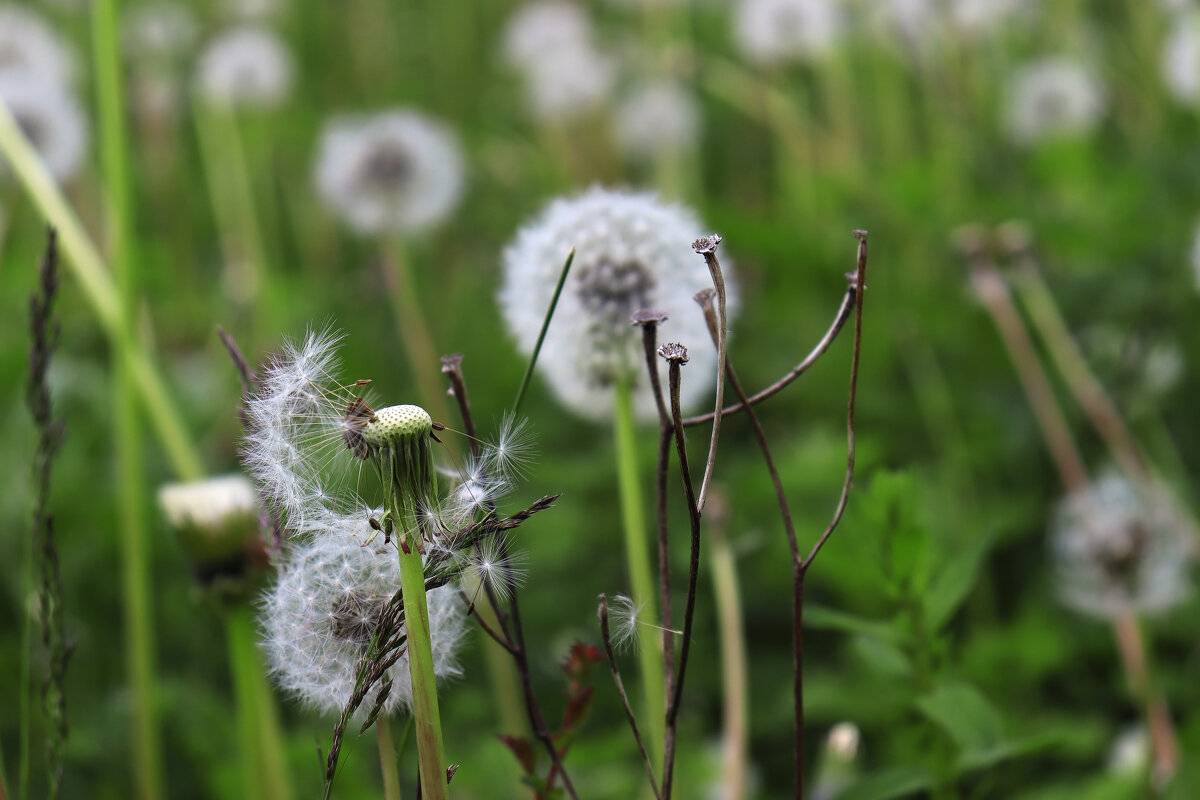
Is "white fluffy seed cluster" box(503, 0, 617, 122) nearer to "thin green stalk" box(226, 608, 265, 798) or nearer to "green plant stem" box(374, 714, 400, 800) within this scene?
"thin green stalk" box(226, 608, 265, 798)

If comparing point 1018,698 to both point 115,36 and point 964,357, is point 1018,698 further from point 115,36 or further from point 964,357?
point 115,36

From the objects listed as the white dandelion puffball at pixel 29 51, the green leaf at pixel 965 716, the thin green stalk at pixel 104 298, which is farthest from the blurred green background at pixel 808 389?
the white dandelion puffball at pixel 29 51

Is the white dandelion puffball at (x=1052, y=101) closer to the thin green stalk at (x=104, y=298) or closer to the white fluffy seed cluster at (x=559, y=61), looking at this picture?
the white fluffy seed cluster at (x=559, y=61)

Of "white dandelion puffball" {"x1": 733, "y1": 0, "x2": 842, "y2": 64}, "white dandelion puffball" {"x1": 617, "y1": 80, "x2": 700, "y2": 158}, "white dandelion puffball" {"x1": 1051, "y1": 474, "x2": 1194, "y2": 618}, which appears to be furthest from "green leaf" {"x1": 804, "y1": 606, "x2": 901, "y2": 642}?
"white dandelion puffball" {"x1": 733, "y1": 0, "x2": 842, "y2": 64}

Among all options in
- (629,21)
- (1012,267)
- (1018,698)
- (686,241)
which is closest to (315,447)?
(686,241)

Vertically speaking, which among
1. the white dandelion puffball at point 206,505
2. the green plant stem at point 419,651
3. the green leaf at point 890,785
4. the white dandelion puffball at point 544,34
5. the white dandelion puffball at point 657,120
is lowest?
the green leaf at point 890,785

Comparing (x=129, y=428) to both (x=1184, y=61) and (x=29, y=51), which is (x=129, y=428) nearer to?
(x=29, y=51)

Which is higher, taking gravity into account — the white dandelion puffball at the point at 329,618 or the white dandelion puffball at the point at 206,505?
the white dandelion puffball at the point at 206,505
